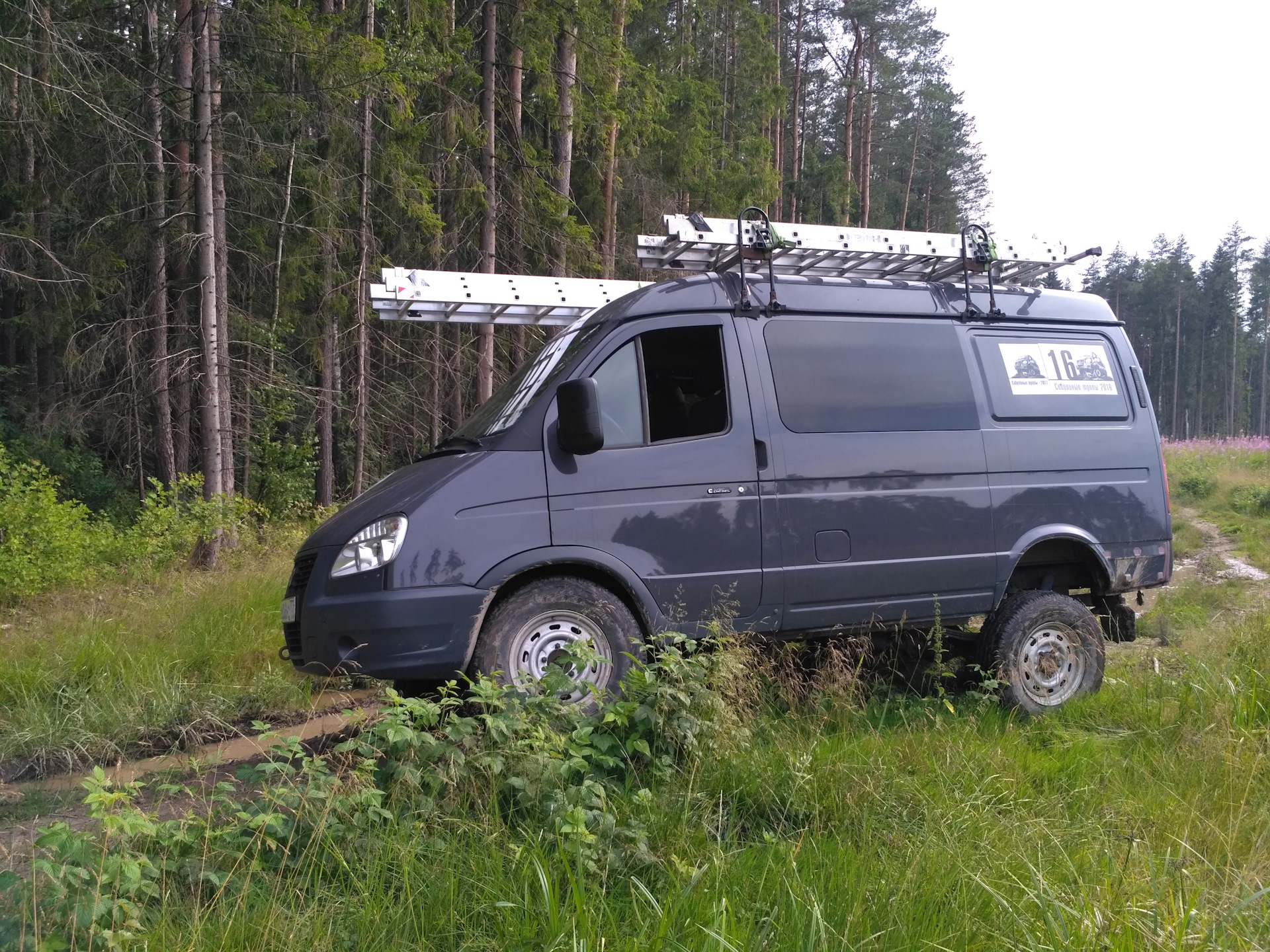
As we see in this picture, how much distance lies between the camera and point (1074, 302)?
6.20 meters

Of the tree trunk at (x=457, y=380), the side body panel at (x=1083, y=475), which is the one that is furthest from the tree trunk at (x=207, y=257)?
the side body panel at (x=1083, y=475)

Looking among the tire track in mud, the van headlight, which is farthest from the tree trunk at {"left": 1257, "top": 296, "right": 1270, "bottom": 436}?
the van headlight

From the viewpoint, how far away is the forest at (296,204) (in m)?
13.4

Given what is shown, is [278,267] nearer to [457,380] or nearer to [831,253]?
[457,380]

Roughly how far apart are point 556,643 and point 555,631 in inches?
2.4

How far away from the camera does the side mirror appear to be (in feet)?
14.6

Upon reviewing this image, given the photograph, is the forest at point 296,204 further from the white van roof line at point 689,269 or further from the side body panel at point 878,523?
the side body panel at point 878,523

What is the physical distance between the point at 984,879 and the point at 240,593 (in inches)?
250

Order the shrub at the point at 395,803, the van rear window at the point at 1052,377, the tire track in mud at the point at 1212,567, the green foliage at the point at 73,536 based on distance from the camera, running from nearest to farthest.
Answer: the shrub at the point at 395,803 < the van rear window at the point at 1052,377 < the green foliage at the point at 73,536 < the tire track in mud at the point at 1212,567

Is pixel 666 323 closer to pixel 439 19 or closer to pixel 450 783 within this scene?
pixel 450 783

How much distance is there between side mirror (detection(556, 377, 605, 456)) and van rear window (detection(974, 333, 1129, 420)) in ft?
8.89

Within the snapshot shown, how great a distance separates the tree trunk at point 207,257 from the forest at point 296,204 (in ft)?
0.11

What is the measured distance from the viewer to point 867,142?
35156 mm

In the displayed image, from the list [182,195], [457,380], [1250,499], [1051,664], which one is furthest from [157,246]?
[1250,499]
